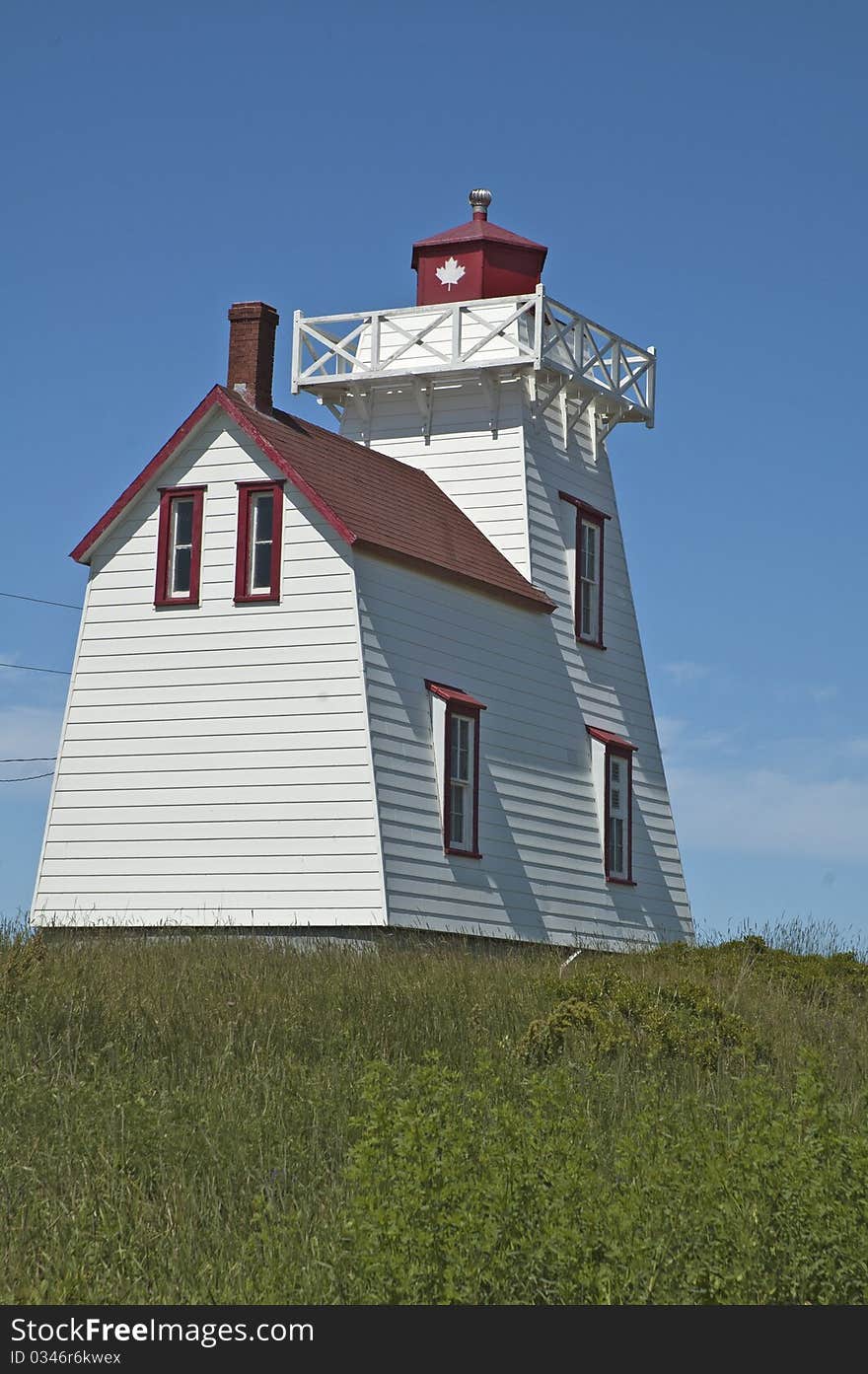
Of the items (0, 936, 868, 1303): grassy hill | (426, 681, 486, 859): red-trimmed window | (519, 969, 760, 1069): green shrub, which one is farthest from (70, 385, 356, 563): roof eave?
(519, 969, 760, 1069): green shrub

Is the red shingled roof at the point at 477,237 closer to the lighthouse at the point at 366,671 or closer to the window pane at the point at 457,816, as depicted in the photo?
the lighthouse at the point at 366,671

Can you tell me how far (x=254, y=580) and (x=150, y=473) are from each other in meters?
2.35

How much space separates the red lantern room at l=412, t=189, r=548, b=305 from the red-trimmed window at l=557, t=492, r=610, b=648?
422cm

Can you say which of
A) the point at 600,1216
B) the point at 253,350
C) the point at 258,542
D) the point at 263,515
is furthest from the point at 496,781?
the point at 600,1216

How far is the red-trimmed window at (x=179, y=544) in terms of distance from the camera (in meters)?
24.4

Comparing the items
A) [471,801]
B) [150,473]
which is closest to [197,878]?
[471,801]

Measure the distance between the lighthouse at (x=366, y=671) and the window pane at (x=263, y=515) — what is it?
0.18 ft

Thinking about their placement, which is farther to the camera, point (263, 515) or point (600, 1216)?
point (263, 515)

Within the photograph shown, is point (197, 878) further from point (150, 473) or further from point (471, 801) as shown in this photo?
point (150, 473)

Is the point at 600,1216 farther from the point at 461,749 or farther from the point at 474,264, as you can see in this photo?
the point at 474,264

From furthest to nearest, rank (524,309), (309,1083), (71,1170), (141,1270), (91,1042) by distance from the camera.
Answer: (524,309) → (91,1042) → (309,1083) → (71,1170) → (141,1270)

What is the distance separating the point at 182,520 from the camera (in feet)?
81.4

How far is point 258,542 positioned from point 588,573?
7.69 meters

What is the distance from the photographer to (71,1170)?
415 inches
